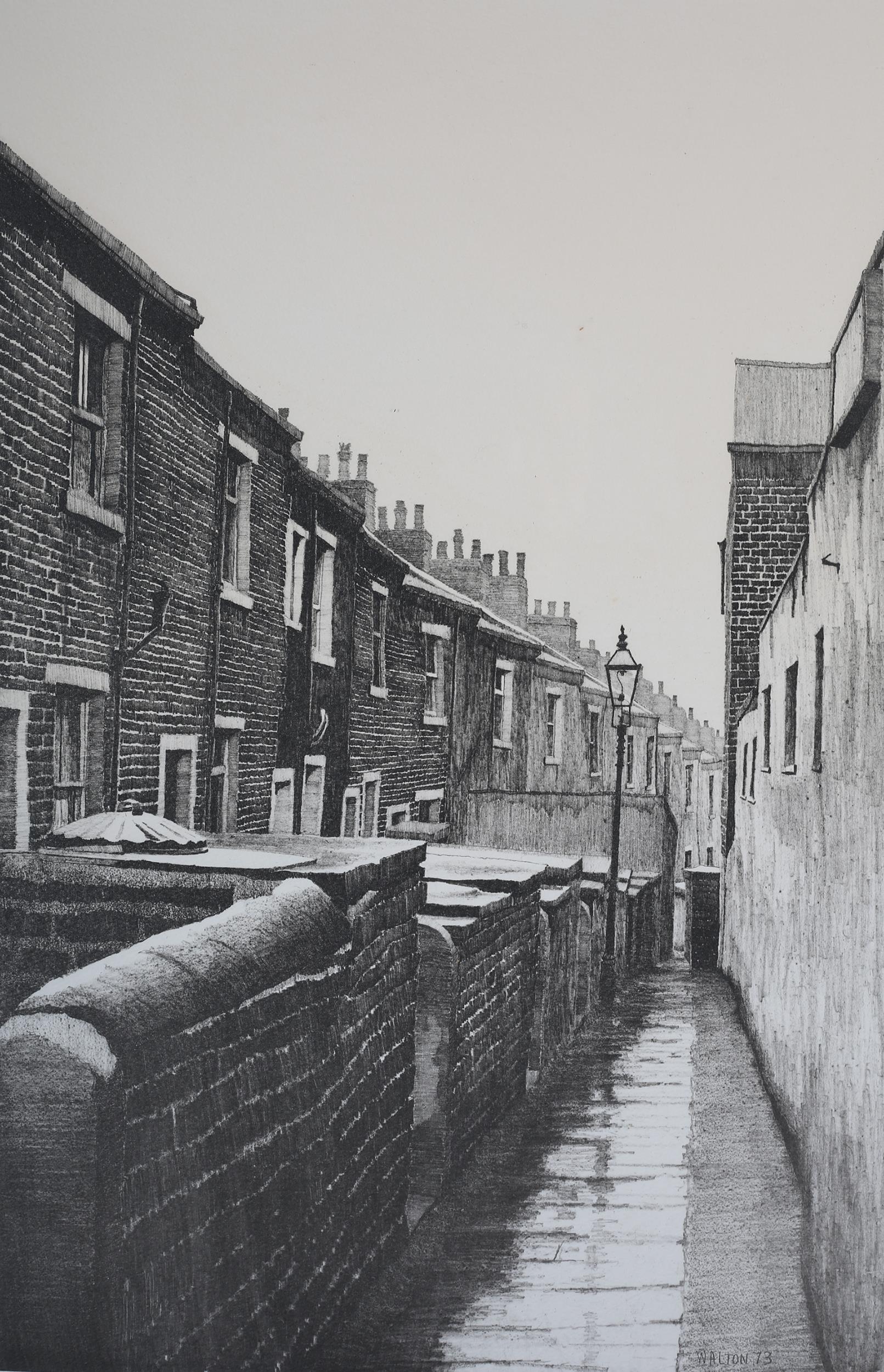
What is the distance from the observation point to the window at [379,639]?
13.6 metres

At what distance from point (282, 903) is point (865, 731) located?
2075mm

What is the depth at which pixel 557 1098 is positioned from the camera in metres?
8.62

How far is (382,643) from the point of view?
1391 centimetres

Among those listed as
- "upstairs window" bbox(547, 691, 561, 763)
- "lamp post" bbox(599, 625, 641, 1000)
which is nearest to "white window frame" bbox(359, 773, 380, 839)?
"lamp post" bbox(599, 625, 641, 1000)

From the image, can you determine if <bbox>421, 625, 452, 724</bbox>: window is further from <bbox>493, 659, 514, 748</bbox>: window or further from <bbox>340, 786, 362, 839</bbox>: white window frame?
<bbox>493, 659, 514, 748</bbox>: window

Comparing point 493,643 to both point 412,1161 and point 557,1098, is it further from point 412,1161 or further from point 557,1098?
point 412,1161

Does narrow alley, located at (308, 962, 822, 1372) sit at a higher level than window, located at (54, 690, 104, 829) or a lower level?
lower

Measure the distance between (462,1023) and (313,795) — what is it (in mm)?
5512

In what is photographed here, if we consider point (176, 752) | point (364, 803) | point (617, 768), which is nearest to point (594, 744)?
point (617, 768)

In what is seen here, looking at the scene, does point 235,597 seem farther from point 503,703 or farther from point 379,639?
point 503,703

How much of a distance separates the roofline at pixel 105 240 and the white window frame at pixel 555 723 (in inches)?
703

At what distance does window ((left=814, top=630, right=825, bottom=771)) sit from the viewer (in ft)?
20.8

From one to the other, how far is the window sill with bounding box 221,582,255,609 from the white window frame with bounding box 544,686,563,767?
1451cm

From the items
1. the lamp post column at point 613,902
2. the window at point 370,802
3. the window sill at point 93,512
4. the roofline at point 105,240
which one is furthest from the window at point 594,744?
the roofline at point 105,240
